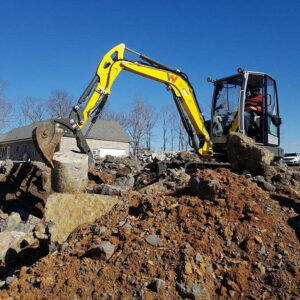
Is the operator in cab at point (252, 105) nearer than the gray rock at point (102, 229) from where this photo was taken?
No

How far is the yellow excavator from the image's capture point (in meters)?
7.24

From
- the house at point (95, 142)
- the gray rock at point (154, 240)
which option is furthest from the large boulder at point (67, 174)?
the house at point (95, 142)

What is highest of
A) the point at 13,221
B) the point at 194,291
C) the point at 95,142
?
the point at 95,142

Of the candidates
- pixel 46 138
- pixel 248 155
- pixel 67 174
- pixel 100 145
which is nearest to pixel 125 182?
pixel 67 174

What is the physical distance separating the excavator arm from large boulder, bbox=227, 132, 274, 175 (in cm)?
168

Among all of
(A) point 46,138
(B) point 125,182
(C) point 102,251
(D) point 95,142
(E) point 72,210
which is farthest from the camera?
(D) point 95,142

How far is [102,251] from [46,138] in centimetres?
349

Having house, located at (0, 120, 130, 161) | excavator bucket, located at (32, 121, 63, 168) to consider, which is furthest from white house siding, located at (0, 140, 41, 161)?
excavator bucket, located at (32, 121, 63, 168)

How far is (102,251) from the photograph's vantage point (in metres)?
3.38

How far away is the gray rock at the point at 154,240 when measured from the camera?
3.46 m

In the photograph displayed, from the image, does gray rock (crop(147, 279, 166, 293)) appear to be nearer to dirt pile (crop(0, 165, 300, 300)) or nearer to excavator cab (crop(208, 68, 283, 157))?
dirt pile (crop(0, 165, 300, 300))

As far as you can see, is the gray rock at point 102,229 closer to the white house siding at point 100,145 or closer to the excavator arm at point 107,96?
the excavator arm at point 107,96

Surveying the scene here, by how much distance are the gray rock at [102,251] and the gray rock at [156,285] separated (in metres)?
0.69

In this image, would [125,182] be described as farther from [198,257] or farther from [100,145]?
[100,145]
